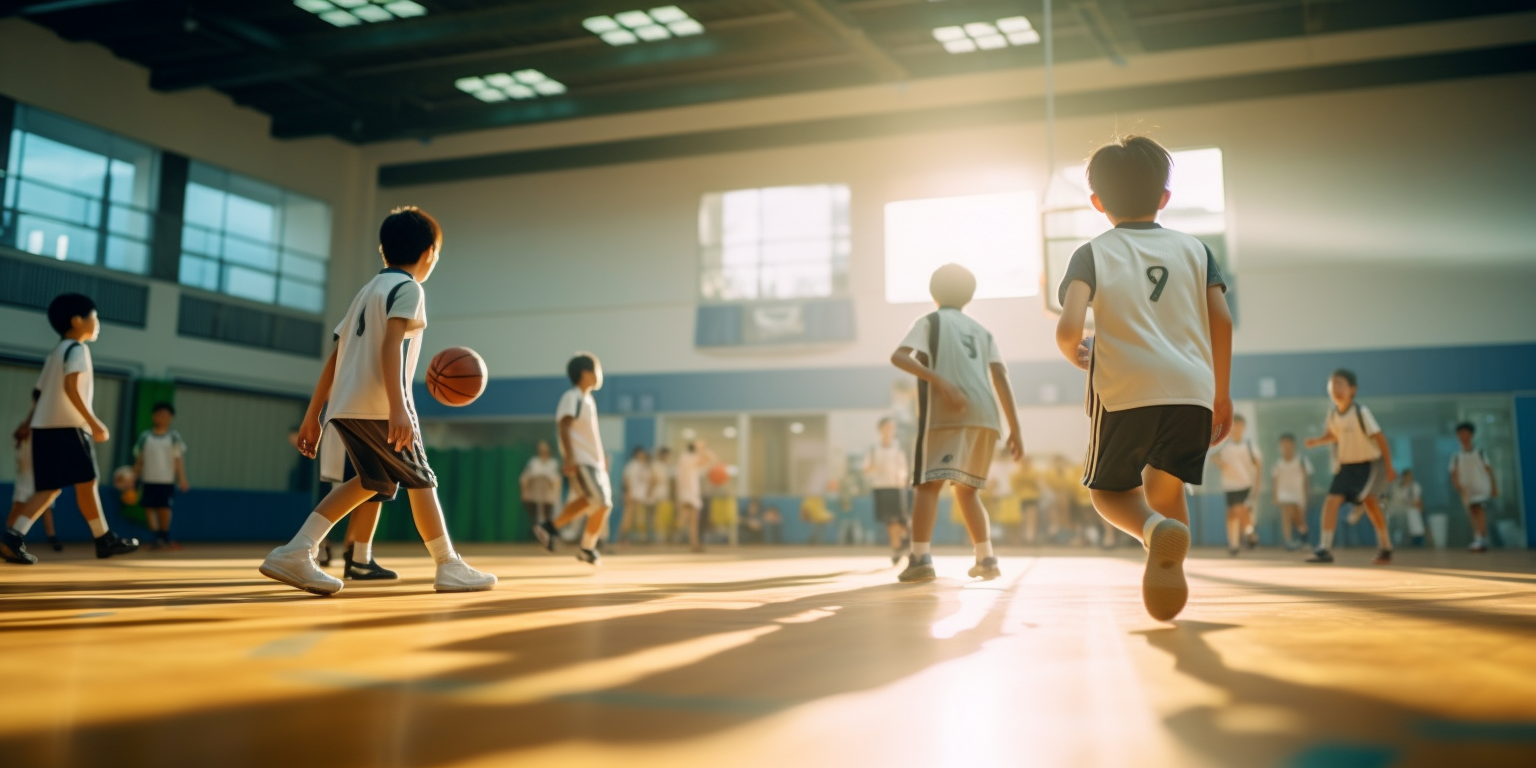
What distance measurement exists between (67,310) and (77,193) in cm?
1049

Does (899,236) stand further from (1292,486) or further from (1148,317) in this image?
(1148,317)

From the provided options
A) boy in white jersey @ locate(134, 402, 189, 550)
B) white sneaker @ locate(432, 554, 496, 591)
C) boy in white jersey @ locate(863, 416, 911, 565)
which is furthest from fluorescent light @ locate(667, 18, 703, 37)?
white sneaker @ locate(432, 554, 496, 591)

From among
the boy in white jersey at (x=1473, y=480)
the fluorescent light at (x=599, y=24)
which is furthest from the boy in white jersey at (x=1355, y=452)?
the fluorescent light at (x=599, y=24)

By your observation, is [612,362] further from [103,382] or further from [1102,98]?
[1102,98]

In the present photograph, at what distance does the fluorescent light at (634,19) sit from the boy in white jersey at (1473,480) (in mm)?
11395

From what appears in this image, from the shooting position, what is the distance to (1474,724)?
4.07 ft

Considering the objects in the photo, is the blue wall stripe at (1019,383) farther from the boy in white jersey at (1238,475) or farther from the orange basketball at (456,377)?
the orange basketball at (456,377)

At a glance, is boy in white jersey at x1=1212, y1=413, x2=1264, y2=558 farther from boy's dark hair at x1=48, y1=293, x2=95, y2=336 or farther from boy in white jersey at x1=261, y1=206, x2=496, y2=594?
boy's dark hair at x1=48, y1=293, x2=95, y2=336

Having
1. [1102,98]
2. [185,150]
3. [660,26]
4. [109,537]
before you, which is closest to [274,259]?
[185,150]

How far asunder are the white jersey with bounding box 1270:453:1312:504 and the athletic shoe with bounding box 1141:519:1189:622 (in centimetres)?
1171

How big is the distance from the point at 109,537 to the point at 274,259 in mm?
12043

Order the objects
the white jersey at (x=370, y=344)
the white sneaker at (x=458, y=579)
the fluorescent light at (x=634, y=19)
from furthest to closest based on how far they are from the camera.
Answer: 1. the fluorescent light at (x=634, y=19)
2. the white sneaker at (x=458, y=579)
3. the white jersey at (x=370, y=344)

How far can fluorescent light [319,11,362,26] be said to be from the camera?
14.2m

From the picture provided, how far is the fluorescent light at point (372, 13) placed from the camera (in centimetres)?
1407
